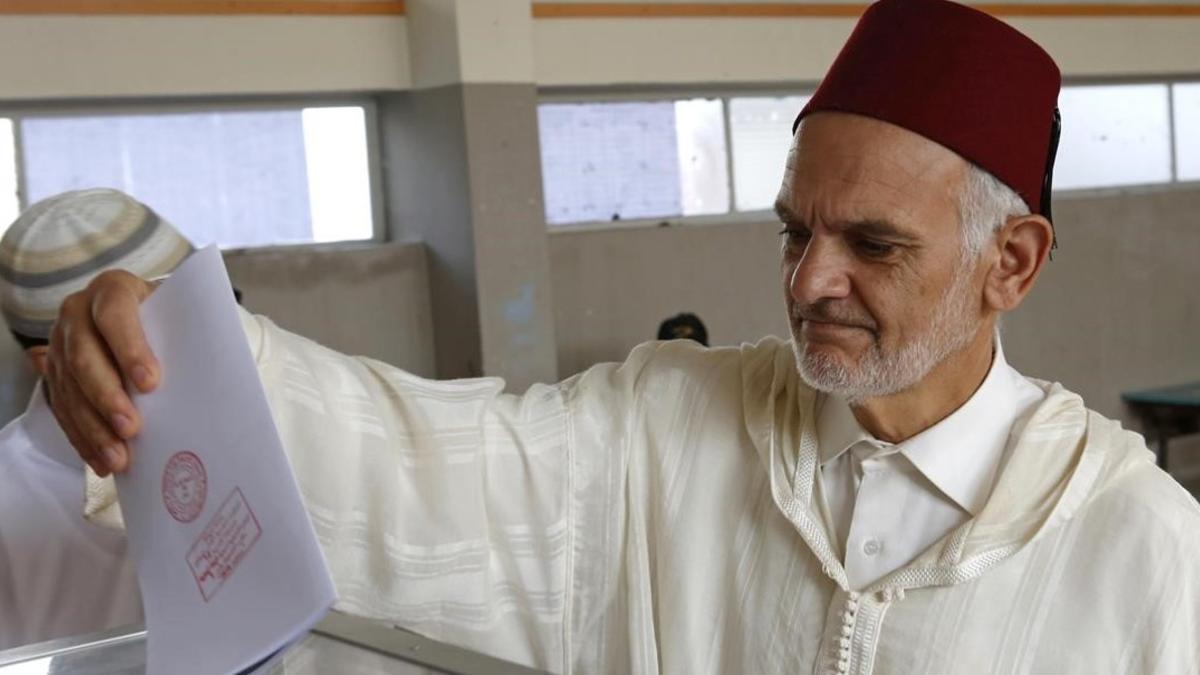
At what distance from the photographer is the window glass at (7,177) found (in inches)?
194

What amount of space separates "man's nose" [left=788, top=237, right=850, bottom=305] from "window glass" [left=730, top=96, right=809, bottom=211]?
5114 millimetres

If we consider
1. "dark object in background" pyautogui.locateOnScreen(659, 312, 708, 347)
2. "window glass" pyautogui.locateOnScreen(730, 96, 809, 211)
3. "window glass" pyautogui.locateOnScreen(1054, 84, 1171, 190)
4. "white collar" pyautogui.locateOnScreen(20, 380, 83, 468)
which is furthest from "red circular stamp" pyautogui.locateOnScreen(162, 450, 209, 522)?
"window glass" pyautogui.locateOnScreen(1054, 84, 1171, 190)

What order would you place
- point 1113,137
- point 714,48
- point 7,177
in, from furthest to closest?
point 1113,137 → point 714,48 → point 7,177

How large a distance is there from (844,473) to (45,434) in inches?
47.9

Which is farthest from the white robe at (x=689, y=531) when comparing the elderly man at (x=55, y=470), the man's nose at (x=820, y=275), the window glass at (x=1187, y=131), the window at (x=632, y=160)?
the window glass at (x=1187, y=131)

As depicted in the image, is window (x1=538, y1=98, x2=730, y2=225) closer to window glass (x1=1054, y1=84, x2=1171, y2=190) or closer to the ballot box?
window glass (x1=1054, y1=84, x2=1171, y2=190)

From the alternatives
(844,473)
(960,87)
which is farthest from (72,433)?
(960,87)

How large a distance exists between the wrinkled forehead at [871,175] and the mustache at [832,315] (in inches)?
3.5

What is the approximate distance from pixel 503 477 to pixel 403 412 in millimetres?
139

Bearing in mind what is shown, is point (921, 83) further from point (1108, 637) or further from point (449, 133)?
point (449, 133)

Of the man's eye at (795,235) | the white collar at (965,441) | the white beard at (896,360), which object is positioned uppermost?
the man's eye at (795,235)

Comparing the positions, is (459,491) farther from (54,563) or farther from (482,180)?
(482,180)

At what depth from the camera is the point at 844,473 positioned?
155 cm

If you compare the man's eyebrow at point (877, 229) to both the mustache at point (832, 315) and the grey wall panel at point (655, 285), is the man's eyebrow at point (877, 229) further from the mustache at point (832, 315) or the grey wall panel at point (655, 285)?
the grey wall panel at point (655, 285)
